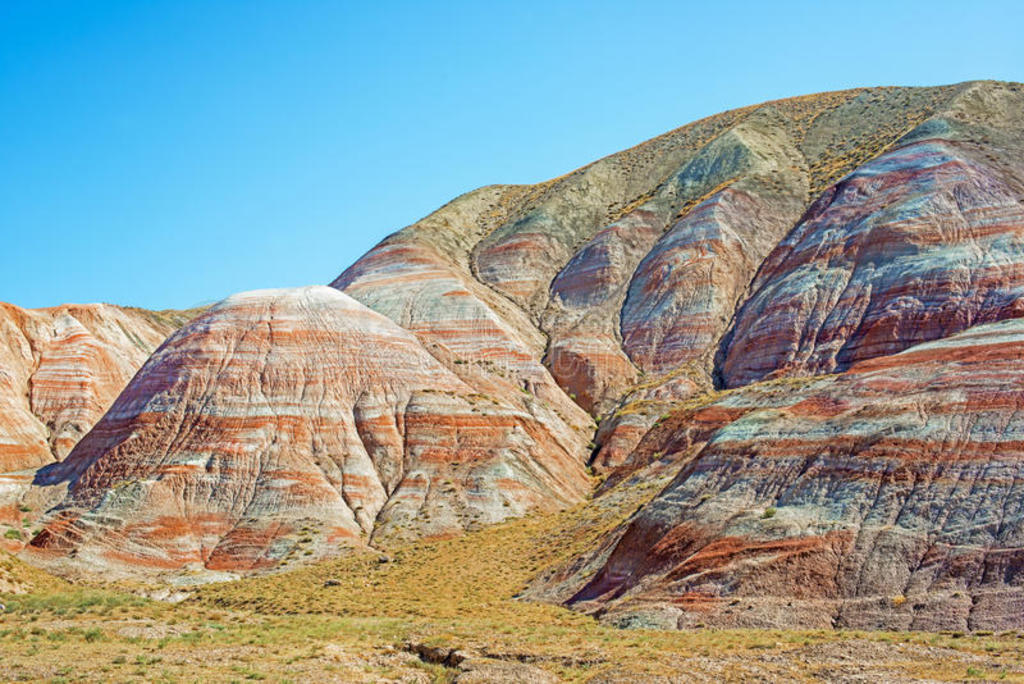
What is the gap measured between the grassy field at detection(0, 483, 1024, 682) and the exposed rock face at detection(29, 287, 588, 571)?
718cm

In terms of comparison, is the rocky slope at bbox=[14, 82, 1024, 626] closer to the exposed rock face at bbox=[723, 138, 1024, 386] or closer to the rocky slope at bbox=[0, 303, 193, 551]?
the exposed rock face at bbox=[723, 138, 1024, 386]

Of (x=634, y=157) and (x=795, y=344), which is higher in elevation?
(x=634, y=157)

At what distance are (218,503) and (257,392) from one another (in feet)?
26.9

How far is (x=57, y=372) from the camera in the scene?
79.2m

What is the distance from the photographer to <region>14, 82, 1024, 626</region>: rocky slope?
33875 millimetres

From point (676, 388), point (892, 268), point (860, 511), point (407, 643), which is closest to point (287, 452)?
point (676, 388)

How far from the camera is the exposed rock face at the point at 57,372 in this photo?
72.3m

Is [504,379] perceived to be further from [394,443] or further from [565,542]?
[565,542]

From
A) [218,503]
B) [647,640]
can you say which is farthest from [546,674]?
[218,503]

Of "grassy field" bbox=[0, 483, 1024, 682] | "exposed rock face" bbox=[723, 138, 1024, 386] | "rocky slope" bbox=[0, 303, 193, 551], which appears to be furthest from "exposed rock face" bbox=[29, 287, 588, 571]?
"exposed rock face" bbox=[723, 138, 1024, 386]

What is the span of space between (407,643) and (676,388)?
42025mm

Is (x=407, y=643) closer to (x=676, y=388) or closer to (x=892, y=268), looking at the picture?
(x=676, y=388)

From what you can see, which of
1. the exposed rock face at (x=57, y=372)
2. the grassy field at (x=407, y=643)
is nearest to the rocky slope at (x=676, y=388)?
the grassy field at (x=407, y=643)

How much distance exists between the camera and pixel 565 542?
153 feet
